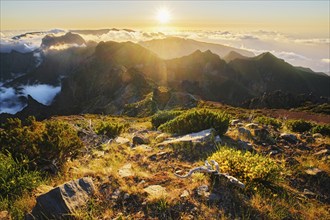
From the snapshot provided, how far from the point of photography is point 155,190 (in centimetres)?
545

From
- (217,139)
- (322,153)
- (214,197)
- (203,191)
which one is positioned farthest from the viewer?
(217,139)

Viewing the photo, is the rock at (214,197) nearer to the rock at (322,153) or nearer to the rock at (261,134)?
the rock at (322,153)

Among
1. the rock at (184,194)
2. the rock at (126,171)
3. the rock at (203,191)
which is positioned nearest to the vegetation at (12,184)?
the rock at (126,171)

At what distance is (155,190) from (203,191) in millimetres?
872

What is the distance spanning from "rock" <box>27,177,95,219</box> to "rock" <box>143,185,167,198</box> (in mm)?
1091

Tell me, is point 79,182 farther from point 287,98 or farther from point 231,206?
point 287,98

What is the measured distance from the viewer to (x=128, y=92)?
339 feet

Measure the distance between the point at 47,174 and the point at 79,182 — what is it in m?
1.52

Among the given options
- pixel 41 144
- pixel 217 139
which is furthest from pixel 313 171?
pixel 41 144

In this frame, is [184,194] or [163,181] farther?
[163,181]

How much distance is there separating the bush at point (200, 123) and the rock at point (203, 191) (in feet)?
14.7

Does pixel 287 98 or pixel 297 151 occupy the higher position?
pixel 297 151

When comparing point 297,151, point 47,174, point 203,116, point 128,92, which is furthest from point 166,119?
point 128,92

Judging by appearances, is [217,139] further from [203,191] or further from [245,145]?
[203,191]
